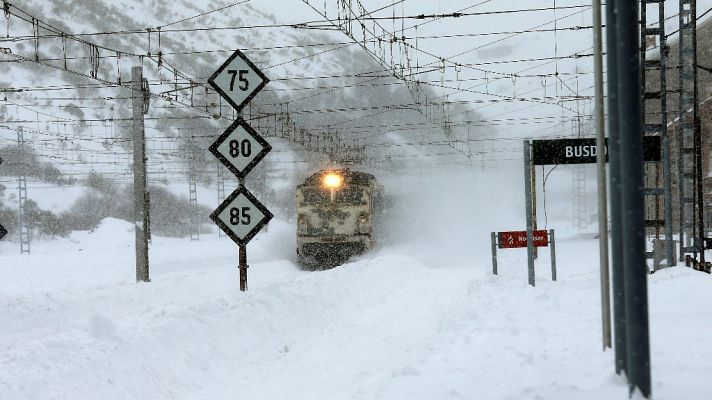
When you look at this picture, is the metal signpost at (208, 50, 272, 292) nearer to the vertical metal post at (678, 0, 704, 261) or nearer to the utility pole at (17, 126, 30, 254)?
the vertical metal post at (678, 0, 704, 261)

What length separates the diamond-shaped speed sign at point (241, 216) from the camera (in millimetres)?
9188

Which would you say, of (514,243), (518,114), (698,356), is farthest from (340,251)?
(518,114)

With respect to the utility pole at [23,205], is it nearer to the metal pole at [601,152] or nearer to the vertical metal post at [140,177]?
the vertical metal post at [140,177]

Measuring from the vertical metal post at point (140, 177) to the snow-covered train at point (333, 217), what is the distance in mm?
5276

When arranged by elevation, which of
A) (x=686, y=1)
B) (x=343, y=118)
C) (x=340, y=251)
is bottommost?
(x=340, y=251)

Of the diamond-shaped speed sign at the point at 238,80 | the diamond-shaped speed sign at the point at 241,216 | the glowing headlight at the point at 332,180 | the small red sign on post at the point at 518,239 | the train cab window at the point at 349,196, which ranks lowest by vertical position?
the small red sign on post at the point at 518,239

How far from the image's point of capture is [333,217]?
20.9 meters

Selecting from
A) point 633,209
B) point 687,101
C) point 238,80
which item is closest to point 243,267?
point 238,80

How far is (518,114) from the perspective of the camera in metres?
133

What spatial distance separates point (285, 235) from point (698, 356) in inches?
881

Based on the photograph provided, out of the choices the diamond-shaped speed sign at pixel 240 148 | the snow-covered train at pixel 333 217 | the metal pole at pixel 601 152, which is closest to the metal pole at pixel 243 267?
the diamond-shaped speed sign at pixel 240 148

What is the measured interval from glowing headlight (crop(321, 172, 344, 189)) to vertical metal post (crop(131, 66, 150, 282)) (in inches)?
240

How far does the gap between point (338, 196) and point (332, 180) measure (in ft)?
1.97

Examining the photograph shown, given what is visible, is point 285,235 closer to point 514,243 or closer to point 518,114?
point 514,243
